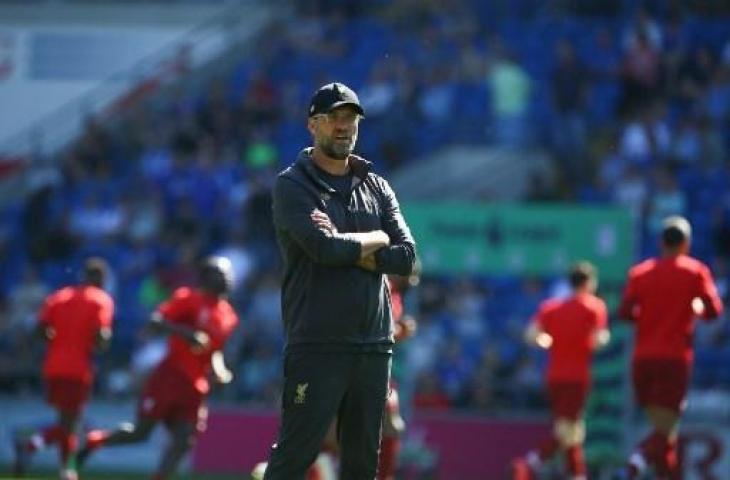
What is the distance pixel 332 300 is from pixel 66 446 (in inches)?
343

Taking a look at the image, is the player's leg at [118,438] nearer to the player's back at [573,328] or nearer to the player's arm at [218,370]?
the player's arm at [218,370]

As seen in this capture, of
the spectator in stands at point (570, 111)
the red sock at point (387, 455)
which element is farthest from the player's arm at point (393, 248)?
the spectator in stands at point (570, 111)

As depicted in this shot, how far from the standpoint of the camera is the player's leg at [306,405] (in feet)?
29.0

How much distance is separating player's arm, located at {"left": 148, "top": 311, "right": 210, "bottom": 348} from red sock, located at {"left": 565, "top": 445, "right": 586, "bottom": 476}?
3.92 metres

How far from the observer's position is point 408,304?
19.7 meters

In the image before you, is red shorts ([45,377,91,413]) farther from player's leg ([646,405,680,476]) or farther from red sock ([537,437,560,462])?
player's leg ([646,405,680,476])

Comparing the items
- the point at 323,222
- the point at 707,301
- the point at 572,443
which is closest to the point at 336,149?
the point at 323,222

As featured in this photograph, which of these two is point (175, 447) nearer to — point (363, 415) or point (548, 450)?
point (548, 450)

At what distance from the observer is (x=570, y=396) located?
1744 centimetres

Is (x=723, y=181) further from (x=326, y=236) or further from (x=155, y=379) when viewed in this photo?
(x=326, y=236)

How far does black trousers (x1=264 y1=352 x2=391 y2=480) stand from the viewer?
8.85 meters

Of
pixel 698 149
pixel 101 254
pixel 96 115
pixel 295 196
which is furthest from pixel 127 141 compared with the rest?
pixel 295 196

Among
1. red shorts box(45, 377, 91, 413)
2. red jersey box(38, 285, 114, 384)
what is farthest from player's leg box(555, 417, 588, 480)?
red shorts box(45, 377, 91, 413)

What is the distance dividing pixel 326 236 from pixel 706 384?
12.5 metres
